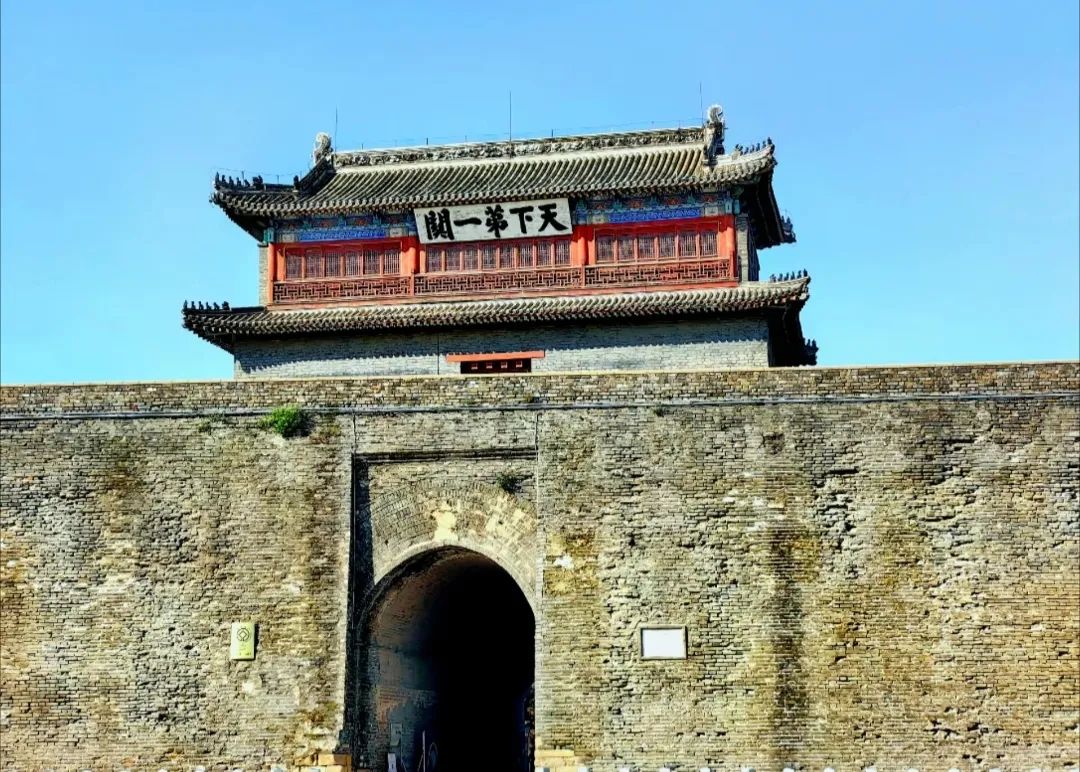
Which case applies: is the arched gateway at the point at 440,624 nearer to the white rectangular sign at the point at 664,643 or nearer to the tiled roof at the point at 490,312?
the white rectangular sign at the point at 664,643

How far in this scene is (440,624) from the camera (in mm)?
Answer: 18734

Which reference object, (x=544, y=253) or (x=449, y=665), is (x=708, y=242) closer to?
(x=544, y=253)

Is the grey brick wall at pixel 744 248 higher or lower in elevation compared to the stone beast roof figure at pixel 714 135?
lower

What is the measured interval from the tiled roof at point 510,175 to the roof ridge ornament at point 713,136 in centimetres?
4

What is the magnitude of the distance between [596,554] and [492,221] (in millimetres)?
7901

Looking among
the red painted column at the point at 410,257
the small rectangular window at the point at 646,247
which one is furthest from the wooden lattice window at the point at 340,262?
the small rectangular window at the point at 646,247

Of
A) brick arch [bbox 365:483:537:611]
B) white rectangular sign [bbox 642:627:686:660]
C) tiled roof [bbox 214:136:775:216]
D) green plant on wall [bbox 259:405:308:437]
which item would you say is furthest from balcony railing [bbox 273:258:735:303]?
white rectangular sign [bbox 642:627:686:660]

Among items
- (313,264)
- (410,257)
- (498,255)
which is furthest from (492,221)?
(313,264)

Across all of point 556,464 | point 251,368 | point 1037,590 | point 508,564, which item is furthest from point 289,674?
point 1037,590

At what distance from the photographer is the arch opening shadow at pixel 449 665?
16438 millimetres

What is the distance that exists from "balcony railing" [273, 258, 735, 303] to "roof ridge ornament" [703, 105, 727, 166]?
6.17 ft

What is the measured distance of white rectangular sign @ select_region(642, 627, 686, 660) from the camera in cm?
1526

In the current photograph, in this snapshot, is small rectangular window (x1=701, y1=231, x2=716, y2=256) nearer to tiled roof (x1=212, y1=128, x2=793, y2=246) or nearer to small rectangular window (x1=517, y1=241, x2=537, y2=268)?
tiled roof (x1=212, y1=128, x2=793, y2=246)

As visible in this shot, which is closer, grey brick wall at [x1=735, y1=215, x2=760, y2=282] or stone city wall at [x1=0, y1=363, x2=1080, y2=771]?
stone city wall at [x1=0, y1=363, x2=1080, y2=771]
